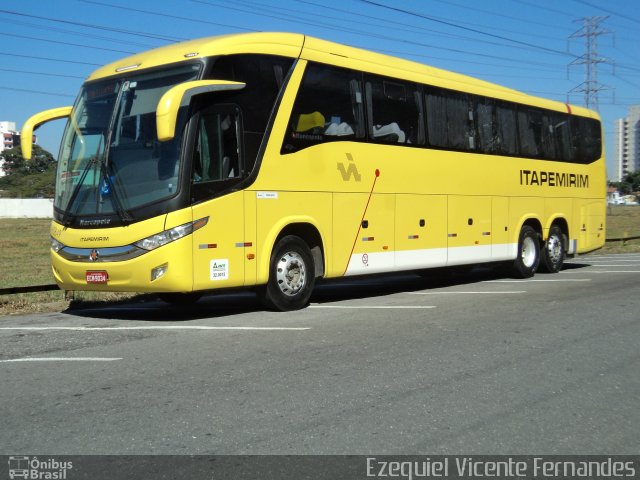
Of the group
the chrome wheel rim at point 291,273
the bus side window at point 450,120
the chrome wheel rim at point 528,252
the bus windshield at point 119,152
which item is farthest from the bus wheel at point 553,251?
the bus windshield at point 119,152

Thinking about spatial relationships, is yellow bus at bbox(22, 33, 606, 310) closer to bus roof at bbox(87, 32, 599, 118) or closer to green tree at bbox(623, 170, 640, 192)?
bus roof at bbox(87, 32, 599, 118)

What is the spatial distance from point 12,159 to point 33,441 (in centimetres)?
10887

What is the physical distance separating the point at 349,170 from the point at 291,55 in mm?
2059

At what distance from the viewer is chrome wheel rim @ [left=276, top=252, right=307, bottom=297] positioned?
1124 centimetres

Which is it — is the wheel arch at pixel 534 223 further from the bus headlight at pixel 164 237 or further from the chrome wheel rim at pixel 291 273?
the bus headlight at pixel 164 237

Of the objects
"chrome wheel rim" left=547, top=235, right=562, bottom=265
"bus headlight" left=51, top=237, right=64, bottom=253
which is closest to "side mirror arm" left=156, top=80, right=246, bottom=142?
"bus headlight" left=51, top=237, right=64, bottom=253

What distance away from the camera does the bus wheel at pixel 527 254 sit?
55.7 ft

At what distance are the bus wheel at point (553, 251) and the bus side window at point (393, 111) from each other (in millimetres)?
5453

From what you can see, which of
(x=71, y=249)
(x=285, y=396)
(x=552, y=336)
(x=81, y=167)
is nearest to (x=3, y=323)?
(x=71, y=249)

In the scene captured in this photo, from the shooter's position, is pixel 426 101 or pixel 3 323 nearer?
pixel 3 323

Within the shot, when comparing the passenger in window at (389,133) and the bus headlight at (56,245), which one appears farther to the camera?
the passenger in window at (389,133)

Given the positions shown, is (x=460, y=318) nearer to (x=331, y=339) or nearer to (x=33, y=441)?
(x=331, y=339)
